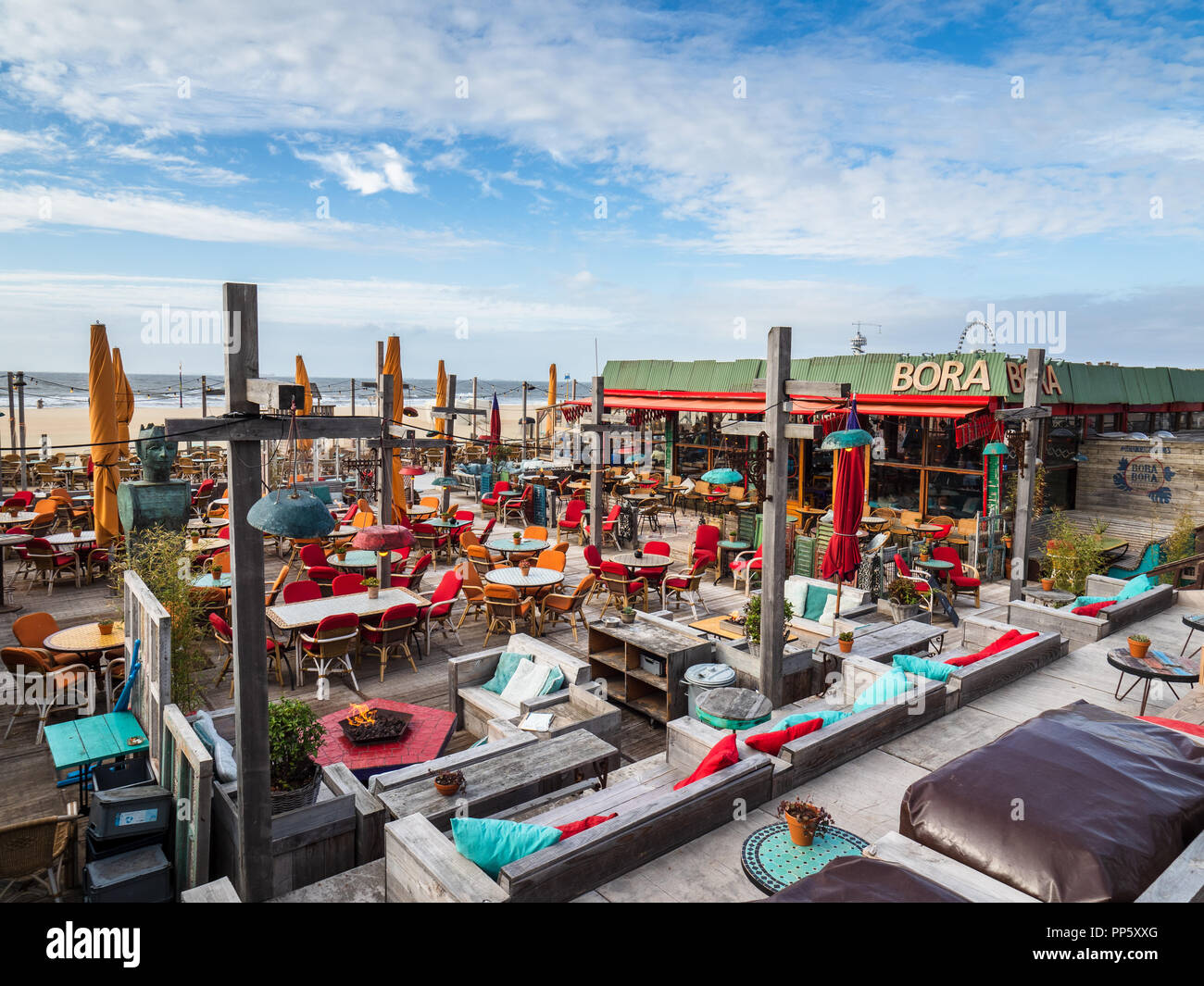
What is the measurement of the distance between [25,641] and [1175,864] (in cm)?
920

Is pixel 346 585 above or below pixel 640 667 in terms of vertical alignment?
above

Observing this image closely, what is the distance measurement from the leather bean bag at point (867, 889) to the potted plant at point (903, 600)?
813 centimetres

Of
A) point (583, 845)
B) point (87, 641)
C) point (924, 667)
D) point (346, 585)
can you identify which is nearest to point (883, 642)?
point (924, 667)

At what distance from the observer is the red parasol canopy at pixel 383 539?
809 centimetres

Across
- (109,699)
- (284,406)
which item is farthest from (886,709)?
(109,699)

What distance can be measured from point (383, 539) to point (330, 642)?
1.27 metres

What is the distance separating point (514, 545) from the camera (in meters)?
12.6

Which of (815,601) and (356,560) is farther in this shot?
(356,560)

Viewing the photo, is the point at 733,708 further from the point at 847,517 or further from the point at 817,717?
the point at 847,517

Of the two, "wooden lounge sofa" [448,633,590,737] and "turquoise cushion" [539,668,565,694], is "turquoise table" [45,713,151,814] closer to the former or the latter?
"wooden lounge sofa" [448,633,590,737]

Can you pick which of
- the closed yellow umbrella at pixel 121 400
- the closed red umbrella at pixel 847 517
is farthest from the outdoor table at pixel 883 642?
the closed yellow umbrella at pixel 121 400

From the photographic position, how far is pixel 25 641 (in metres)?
7.32

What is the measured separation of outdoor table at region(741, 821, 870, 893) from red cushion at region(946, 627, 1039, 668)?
3.29 metres

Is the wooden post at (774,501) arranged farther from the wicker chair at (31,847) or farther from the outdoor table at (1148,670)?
the wicker chair at (31,847)
